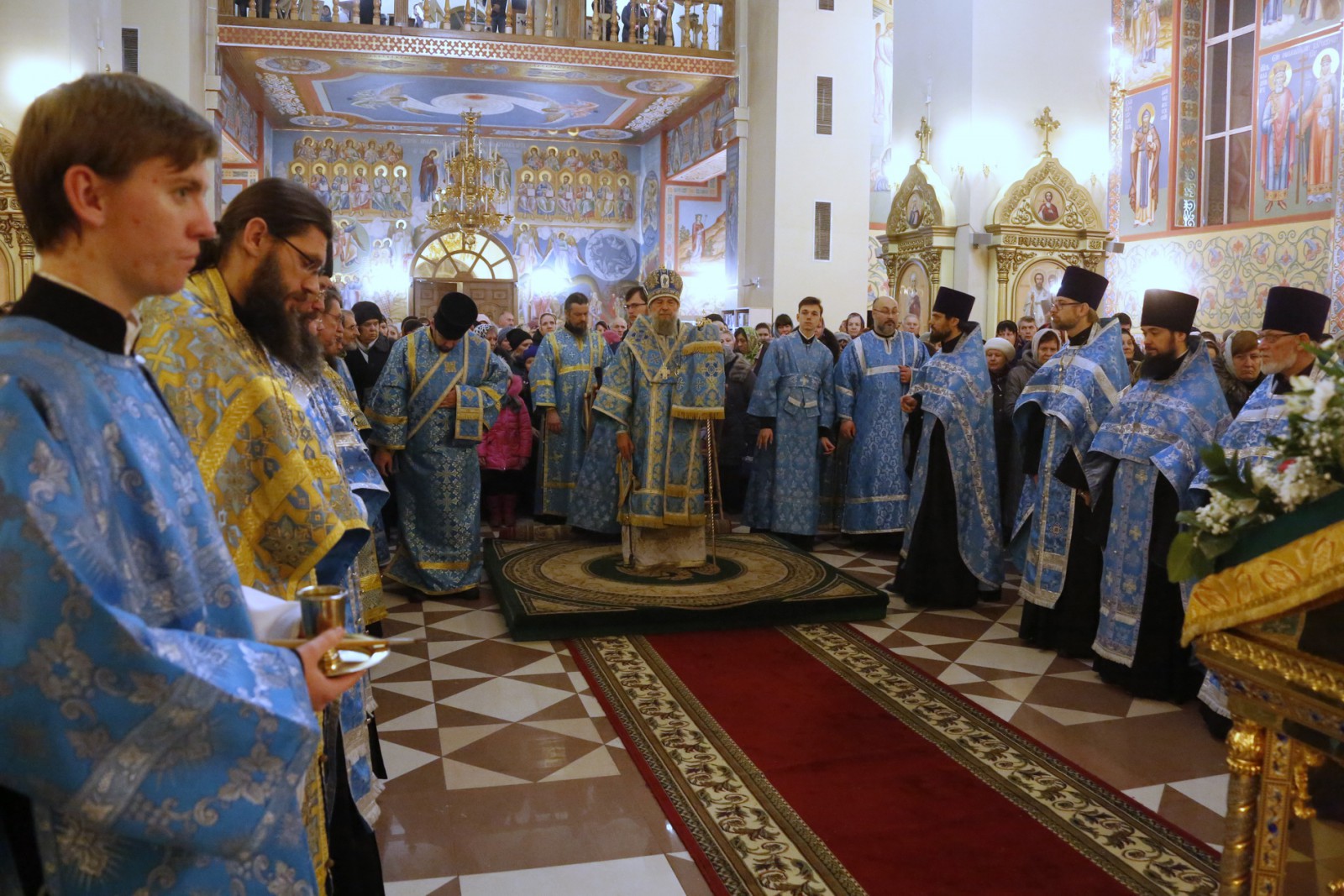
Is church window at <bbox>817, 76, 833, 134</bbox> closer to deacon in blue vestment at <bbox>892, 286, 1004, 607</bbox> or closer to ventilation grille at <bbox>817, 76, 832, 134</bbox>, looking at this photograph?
ventilation grille at <bbox>817, 76, 832, 134</bbox>

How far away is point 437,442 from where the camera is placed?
615 centimetres

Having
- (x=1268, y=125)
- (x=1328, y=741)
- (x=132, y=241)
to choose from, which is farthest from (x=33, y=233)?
(x=1268, y=125)

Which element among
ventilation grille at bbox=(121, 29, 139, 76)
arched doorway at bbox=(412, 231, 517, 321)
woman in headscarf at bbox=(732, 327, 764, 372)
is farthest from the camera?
arched doorway at bbox=(412, 231, 517, 321)

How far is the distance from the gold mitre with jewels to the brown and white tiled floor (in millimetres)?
2222

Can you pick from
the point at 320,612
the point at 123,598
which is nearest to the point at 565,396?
the point at 320,612

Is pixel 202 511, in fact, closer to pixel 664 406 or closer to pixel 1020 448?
pixel 664 406

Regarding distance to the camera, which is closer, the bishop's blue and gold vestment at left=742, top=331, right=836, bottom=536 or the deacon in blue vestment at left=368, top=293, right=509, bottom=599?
the deacon in blue vestment at left=368, top=293, right=509, bottom=599

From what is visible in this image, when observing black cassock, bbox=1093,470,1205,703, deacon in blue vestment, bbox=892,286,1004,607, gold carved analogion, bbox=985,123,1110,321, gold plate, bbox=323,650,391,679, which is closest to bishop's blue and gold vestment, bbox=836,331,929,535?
deacon in blue vestment, bbox=892,286,1004,607

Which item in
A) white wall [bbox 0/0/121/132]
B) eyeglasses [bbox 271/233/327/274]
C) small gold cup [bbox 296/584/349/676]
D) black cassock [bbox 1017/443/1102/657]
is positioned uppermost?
white wall [bbox 0/0/121/132]

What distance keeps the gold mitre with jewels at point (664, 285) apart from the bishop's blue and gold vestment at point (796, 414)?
156 centimetres

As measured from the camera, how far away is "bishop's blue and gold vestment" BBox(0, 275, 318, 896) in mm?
A: 1068

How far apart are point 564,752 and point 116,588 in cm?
302

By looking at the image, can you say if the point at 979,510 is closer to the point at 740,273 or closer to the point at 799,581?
the point at 799,581

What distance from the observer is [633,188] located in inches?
→ 796
